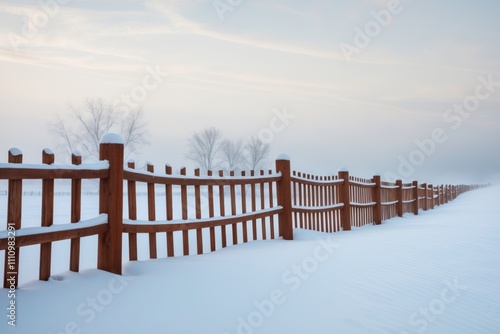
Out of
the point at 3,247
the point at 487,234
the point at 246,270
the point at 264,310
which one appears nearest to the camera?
the point at 3,247

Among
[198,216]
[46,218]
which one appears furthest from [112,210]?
[198,216]

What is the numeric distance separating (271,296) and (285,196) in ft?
12.9

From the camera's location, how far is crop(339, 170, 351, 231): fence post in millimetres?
9891

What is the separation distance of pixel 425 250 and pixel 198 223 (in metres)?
3.34

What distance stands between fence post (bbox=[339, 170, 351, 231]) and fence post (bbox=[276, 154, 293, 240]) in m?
3.16

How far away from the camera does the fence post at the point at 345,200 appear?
9891mm

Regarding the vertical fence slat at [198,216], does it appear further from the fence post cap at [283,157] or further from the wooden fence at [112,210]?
the fence post cap at [283,157]

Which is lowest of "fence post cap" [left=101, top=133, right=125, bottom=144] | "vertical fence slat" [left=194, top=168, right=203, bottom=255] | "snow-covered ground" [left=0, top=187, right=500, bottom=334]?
"snow-covered ground" [left=0, top=187, right=500, bottom=334]

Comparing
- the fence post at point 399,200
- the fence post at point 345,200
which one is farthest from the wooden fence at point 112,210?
the fence post at point 399,200

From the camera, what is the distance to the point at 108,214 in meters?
3.71

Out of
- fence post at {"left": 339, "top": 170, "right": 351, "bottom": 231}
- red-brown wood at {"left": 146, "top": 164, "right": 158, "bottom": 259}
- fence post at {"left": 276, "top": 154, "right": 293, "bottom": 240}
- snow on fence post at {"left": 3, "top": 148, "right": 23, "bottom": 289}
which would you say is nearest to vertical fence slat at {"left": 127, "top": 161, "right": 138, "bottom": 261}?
red-brown wood at {"left": 146, "top": 164, "right": 158, "bottom": 259}

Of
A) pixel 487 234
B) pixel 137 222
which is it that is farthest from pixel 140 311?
pixel 487 234

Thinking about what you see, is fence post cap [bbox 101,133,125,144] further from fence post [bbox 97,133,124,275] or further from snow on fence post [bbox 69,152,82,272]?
A: snow on fence post [bbox 69,152,82,272]

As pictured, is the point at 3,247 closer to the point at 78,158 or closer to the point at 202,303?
the point at 78,158
